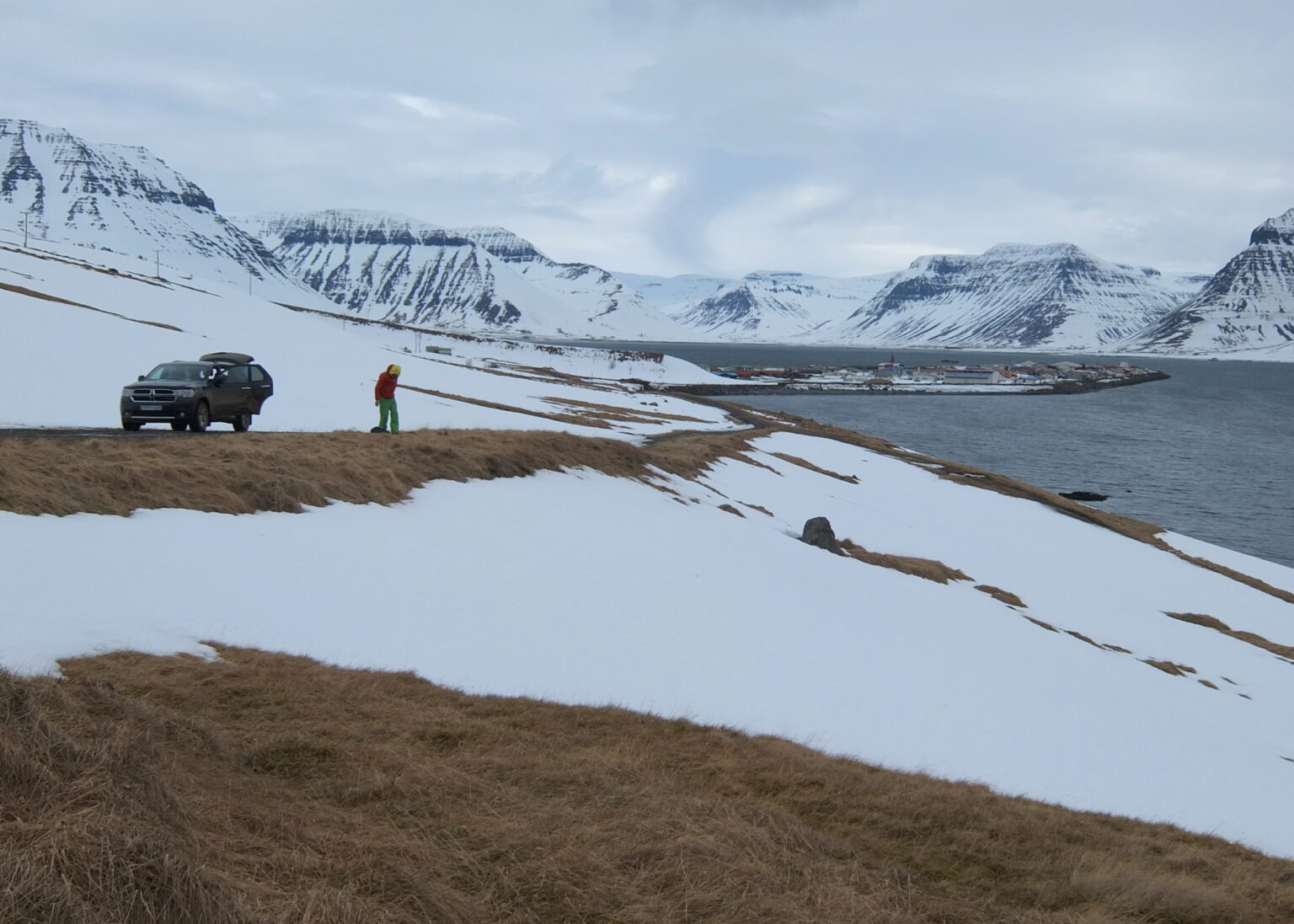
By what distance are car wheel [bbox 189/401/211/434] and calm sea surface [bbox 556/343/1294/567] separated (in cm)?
5099

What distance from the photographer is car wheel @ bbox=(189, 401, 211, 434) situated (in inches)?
951

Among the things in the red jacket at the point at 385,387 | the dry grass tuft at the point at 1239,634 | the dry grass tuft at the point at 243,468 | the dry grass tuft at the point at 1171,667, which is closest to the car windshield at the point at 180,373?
the dry grass tuft at the point at 243,468

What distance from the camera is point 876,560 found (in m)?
30.2

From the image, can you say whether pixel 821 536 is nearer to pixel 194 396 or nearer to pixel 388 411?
pixel 388 411

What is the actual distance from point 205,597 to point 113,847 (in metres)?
8.33

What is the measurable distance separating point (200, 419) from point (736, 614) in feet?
49.3

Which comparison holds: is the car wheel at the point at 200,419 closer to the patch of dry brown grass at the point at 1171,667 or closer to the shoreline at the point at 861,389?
the patch of dry brown grass at the point at 1171,667

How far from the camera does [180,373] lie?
2477 cm

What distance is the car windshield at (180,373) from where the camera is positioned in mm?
24625

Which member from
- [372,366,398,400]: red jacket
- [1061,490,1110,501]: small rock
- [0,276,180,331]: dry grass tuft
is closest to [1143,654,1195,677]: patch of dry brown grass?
[372,366,398,400]: red jacket

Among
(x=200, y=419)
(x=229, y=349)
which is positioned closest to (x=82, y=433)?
(x=200, y=419)

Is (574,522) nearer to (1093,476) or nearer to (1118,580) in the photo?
(1118,580)

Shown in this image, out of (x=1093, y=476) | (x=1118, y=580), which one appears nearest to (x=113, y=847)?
(x=1118, y=580)

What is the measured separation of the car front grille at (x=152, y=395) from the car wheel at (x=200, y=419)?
637 mm
